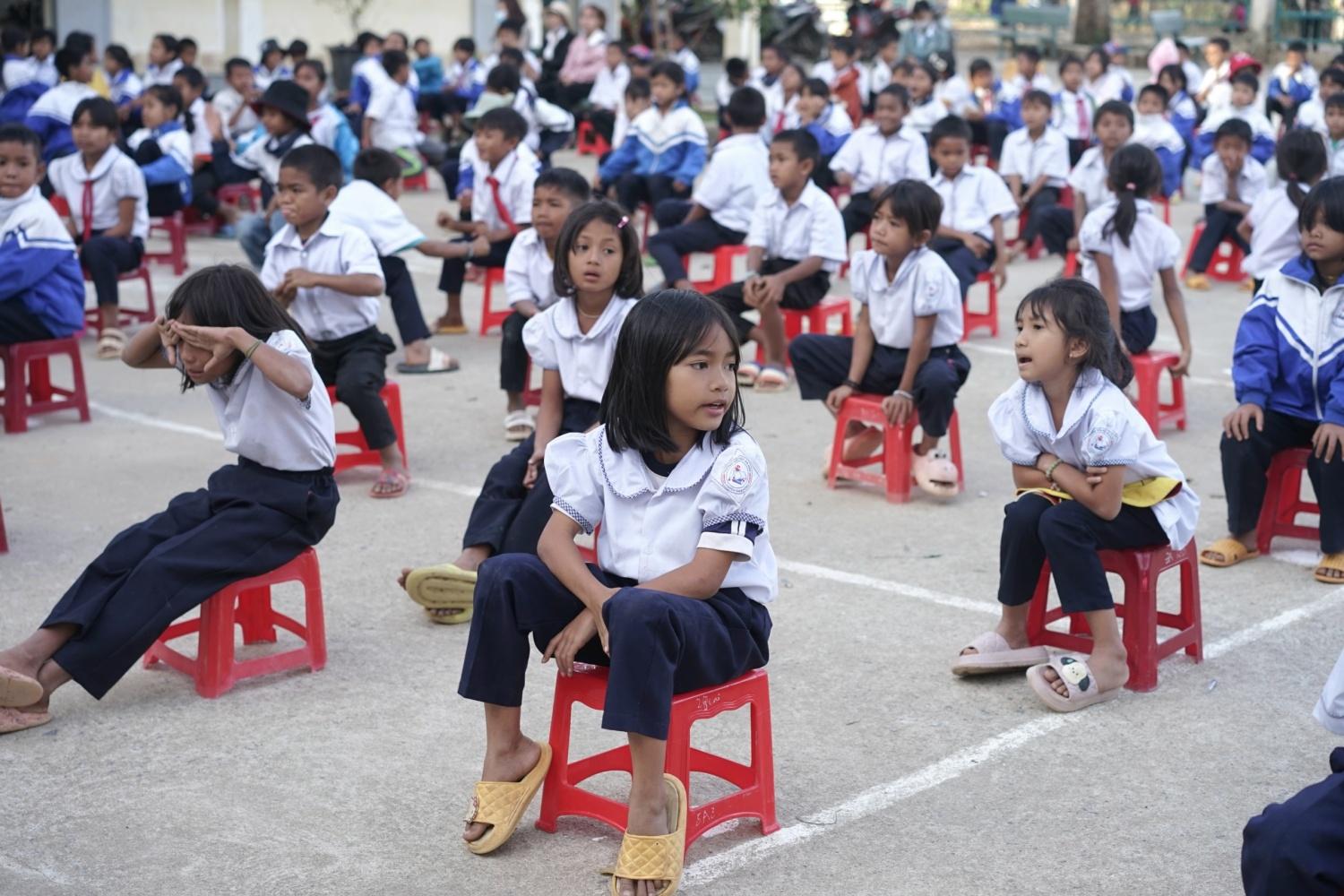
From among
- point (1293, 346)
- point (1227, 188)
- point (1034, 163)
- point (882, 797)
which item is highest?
point (1034, 163)

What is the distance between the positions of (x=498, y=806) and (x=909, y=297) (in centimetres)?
303

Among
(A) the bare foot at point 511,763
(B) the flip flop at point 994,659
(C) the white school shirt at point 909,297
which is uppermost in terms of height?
(C) the white school shirt at point 909,297

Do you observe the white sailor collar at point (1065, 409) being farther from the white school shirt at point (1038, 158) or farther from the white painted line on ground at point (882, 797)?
the white school shirt at point (1038, 158)

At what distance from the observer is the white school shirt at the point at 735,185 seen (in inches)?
334

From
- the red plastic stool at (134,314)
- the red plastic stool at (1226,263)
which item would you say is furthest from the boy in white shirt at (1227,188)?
the red plastic stool at (134,314)

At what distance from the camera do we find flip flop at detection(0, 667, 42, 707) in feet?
11.8

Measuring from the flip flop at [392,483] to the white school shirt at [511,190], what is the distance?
2.68 m

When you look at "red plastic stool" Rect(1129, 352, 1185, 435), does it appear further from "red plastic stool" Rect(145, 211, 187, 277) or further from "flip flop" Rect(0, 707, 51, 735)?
"red plastic stool" Rect(145, 211, 187, 277)

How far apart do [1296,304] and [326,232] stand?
3255mm

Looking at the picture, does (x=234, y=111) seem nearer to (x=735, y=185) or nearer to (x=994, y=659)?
(x=735, y=185)

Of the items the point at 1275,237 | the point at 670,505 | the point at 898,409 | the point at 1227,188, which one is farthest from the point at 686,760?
the point at 1227,188

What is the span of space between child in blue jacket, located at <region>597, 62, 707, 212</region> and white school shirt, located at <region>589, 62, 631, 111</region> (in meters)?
5.07

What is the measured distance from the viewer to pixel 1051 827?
3170mm

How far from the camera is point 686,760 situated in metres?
3.06
